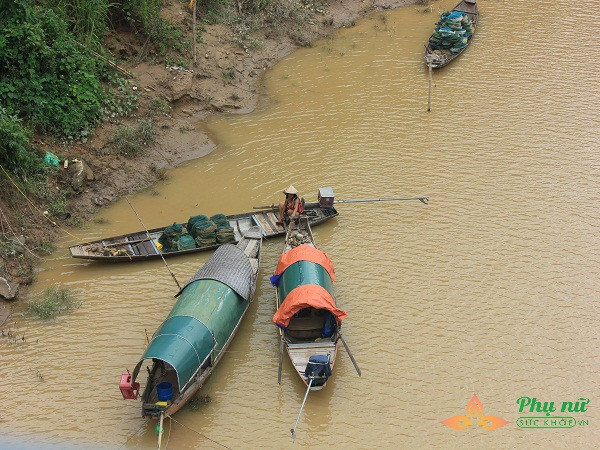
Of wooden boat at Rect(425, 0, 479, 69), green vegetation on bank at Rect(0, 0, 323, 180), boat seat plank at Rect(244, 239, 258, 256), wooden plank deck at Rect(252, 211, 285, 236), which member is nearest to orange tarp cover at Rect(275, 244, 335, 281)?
boat seat plank at Rect(244, 239, 258, 256)

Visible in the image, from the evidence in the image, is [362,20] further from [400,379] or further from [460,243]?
[400,379]

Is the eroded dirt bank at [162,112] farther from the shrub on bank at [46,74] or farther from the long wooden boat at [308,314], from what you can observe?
the long wooden boat at [308,314]

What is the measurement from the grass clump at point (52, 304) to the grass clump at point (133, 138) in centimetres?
469

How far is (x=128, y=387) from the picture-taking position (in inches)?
378

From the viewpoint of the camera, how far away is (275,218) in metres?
14.6

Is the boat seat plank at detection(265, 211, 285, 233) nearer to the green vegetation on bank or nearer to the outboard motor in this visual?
the green vegetation on bank

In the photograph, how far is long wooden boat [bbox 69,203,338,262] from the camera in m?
13.1

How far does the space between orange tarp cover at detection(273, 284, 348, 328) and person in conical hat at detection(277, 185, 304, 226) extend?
3.28 meters

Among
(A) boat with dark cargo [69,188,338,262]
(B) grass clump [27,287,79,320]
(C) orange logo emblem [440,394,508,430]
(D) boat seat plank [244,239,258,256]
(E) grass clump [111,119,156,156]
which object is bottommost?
(C) orange logo emblem [440,394,508,430]

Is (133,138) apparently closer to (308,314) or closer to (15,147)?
(15,147)

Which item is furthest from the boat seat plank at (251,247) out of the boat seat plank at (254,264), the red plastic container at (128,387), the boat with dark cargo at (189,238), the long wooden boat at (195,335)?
the red plastic container at (128,387)

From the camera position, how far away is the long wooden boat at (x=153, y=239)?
13.1m

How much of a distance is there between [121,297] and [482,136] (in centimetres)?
1111

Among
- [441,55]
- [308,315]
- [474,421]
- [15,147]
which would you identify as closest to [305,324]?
[308,315]
